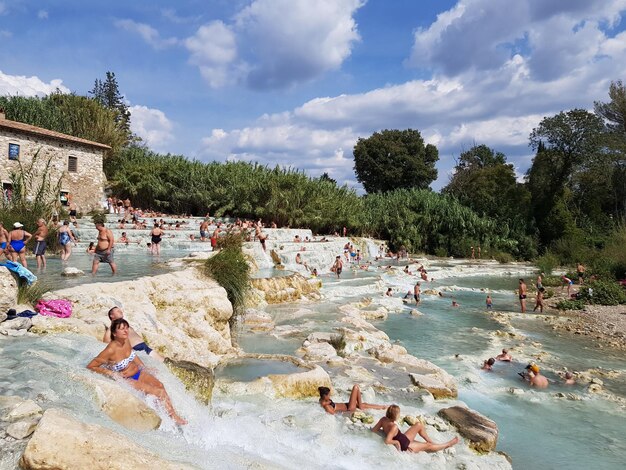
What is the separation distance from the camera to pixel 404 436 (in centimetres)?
577

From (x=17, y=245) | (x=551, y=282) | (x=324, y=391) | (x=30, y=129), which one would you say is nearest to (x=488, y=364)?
(x=324, y=391)

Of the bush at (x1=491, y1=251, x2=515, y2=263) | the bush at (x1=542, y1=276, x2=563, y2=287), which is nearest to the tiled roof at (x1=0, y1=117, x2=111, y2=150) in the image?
the bush at (x1=542, y1=276, x2=563, y2=287)

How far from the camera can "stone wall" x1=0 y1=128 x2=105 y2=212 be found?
69.3 feet

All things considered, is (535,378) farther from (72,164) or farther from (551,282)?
(72,164)

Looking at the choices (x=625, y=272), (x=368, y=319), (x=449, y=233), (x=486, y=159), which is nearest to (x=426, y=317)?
(x=368, y=319)

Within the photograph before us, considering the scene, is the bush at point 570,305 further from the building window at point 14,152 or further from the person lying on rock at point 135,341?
the building window at point 14,152

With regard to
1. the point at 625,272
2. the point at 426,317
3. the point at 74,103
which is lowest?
the point at 426,317

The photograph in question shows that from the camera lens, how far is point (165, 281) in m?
8.54

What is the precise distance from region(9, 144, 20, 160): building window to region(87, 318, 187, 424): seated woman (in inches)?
823

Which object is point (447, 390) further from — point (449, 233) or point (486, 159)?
point (486, 159)

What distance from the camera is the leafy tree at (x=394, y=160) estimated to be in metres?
49.6

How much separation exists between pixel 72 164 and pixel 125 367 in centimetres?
2352

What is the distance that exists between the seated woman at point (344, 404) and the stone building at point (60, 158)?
20.3 m

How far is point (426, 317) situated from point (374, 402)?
315 inches
